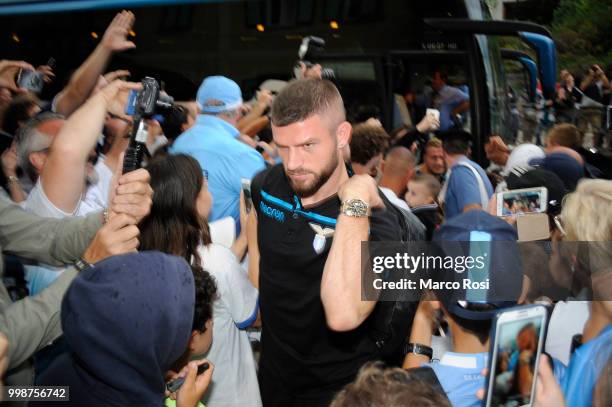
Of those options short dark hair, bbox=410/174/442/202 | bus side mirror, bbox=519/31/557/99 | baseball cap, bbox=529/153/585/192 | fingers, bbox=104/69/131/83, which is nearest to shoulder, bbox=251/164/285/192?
fingers, bbox=104/69/131/83

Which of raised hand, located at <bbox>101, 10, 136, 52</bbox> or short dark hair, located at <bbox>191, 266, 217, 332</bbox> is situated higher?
raised hand, located at <bbox>101, 10, 136, 52</bbox>

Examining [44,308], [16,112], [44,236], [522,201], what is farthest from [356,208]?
[16,112]

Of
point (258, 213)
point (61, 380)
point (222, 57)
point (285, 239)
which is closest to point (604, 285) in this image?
point (285, 239)

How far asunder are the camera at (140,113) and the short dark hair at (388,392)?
115 centimetres

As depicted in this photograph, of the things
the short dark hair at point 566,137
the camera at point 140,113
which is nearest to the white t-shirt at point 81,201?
the camera at point 140,113

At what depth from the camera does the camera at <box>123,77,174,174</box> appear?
7.21ft

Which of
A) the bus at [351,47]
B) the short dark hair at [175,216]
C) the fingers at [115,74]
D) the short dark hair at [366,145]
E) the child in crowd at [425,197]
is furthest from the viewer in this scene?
the bus at [351,47]

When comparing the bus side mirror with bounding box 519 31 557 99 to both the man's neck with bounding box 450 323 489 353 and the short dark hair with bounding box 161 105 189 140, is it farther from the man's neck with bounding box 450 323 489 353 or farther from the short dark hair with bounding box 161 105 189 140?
the man's neck with bounding box 450 323 489 353

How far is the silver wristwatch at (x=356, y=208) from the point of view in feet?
7.20

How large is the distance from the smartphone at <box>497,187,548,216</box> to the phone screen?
1.45 m

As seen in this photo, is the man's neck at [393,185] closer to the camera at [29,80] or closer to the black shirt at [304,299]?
the black shirt at [304,299]

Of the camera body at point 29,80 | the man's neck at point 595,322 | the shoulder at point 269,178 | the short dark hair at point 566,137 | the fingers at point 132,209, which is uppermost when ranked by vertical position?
the fingers at point 132,209

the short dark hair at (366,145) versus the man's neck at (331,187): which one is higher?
the man's neck at (331,187)

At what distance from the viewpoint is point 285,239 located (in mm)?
2561
